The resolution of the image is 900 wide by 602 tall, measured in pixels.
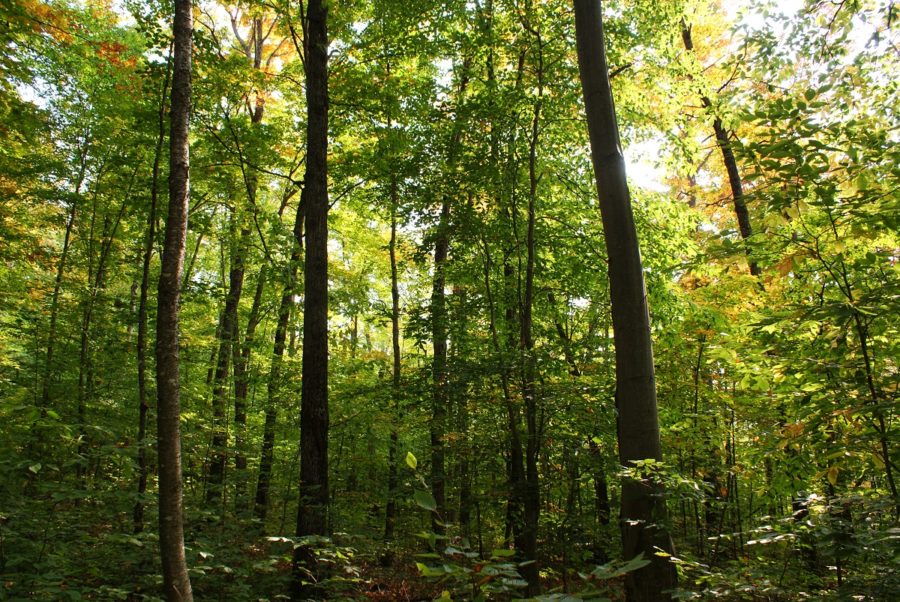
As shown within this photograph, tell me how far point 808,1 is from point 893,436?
4.96 meters

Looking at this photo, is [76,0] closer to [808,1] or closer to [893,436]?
[808,1]

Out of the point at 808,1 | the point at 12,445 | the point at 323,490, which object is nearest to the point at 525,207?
the point at 808,1

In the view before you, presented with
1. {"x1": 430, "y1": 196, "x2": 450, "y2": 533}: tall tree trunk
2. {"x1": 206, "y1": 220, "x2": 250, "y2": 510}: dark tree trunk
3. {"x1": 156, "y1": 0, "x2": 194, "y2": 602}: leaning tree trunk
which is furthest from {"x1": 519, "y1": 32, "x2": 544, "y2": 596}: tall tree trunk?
{"x1": 206, "y1": 220, "x2": 250, "y2": 510}: dark tree trunk

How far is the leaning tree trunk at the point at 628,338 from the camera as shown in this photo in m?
3.13

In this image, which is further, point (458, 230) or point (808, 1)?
point (458, 230)

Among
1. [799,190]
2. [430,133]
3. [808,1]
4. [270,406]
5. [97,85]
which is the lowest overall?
[270,406]

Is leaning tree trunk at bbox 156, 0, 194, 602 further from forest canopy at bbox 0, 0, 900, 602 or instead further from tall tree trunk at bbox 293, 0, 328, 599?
tall tree trunk at bbox 293, 0, 328, 599

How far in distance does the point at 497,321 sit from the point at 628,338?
616 centimetres

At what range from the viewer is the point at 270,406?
930 cm

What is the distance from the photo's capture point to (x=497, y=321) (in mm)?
9609

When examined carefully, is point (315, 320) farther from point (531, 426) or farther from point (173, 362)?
point (531, 426)

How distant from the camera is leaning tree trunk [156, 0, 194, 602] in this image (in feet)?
12.0

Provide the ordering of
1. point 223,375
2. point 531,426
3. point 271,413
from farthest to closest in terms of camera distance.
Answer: point 223,375 < point 271,413 < point 531,426

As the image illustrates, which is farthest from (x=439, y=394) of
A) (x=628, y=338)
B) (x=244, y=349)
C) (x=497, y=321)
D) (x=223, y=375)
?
(x=244, y=349)
